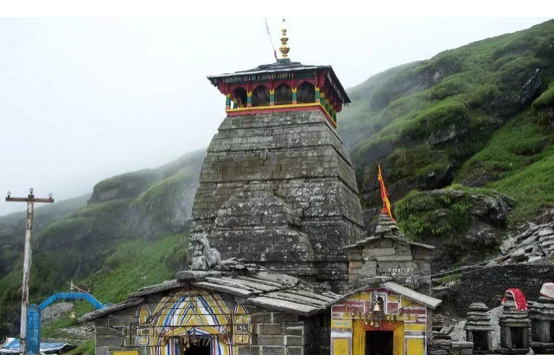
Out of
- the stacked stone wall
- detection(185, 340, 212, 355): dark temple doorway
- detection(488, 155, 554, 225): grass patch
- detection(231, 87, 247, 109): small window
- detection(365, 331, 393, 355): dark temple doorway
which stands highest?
detection(231, 87, 247, 109): small window

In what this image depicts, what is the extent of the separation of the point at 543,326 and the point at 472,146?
30.6 m

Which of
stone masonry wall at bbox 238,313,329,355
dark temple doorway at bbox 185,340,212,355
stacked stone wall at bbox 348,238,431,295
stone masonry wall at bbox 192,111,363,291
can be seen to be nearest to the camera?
stone masonry wall at bbox 238,313,329,355

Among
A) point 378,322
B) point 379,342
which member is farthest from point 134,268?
point 378,322

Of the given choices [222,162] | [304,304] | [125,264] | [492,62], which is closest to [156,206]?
[125,264]

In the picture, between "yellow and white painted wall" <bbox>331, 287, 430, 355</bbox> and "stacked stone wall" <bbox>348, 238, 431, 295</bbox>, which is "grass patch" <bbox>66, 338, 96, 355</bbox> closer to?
"stacked stone wall" <bbox>348, 238, 431, 295</bbox>

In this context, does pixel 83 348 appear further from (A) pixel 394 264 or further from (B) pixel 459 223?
(A) pixel 394 264

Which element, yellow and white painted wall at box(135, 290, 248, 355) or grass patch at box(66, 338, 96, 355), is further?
grass patch at box(66, 338, 96, 355)

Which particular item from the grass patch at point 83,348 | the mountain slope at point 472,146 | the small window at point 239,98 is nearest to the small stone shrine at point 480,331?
the small window at point 239,98

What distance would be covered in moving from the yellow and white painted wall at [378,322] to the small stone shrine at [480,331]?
4.82ft

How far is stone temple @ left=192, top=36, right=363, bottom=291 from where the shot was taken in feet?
62.7

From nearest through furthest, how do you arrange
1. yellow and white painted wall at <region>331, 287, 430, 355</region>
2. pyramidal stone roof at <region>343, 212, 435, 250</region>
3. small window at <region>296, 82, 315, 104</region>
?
yellow and white painted wall at <region>331, 287, 430, 355</region> → pyramidal stone roof at <region>343, 212, 435, 250</region> → small window at <region>296, 82, 315, 104</region>

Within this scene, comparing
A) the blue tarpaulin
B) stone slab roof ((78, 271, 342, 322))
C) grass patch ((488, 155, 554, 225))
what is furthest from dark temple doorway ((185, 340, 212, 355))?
the blue tarpaulin

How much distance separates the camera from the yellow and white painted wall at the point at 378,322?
1302 centimetres

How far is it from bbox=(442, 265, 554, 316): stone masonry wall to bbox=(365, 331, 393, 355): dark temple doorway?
921 centimetres
